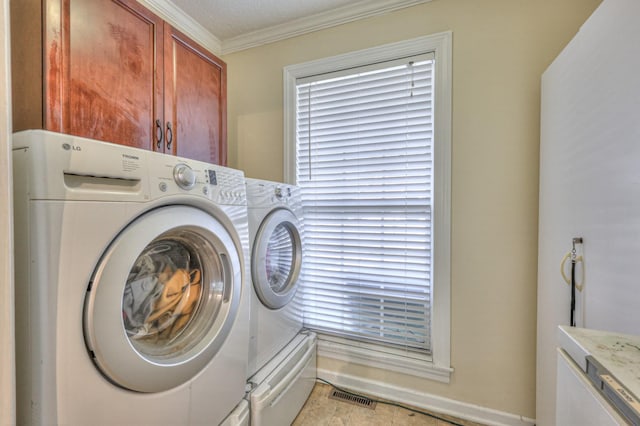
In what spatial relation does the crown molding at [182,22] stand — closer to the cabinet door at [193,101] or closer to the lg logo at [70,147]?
the cabinet door at [193,101]

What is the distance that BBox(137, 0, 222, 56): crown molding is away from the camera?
1.69m

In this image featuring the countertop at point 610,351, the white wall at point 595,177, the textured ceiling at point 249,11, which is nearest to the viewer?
the countertop at point 610,351

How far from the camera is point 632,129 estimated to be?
73cm

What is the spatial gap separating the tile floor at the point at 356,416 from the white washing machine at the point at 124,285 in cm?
70

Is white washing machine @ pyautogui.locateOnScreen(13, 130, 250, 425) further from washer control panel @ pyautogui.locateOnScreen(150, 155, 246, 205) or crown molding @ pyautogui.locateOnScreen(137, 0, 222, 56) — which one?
crown molding @ pyautogui.locateOnScreen(137, 0, 222, 56)

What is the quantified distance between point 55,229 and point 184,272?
486 mm

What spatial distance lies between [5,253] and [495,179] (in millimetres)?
1868

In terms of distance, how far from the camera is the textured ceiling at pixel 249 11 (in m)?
1.71

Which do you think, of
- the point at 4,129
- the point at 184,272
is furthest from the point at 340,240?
the point at 4,129

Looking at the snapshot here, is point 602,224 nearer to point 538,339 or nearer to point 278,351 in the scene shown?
point 538,339

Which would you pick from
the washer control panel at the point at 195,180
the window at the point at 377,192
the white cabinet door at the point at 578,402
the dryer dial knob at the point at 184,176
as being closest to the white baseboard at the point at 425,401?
the window at the point at 377,192

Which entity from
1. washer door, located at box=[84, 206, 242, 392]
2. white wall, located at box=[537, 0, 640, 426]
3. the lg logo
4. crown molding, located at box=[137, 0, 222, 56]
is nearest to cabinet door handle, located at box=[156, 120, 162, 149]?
washer door, located at box=[84, 206, 242, 392]

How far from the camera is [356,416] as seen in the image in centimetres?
158

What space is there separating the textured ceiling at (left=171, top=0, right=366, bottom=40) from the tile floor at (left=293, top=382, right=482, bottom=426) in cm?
249
